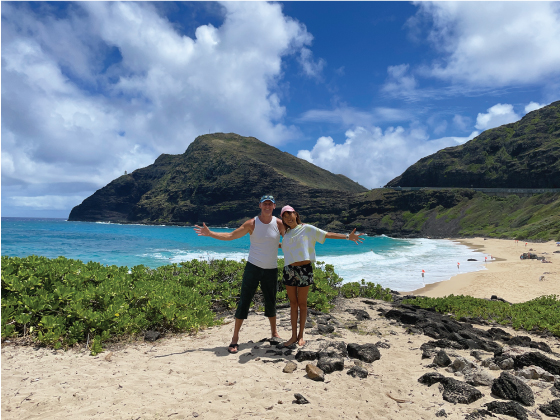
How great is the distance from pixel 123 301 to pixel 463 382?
4859 millimetres

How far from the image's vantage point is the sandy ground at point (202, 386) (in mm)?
3100

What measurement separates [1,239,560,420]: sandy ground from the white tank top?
53.1 inches

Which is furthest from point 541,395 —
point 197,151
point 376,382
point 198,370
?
point 197,151

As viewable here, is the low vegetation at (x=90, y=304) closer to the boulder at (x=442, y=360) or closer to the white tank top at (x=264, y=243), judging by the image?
the white tank top at (x=264, y=243)

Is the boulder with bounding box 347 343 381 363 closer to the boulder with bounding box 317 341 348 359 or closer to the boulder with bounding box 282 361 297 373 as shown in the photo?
the boulder with bounding box 317 341 348 359

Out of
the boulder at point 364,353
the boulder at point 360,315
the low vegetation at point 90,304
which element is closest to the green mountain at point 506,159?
the boulder at point 360,315

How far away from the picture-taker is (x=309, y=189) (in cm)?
14625

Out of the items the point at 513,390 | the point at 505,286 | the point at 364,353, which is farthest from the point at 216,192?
the point at 513,390

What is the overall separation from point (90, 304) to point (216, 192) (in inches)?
6426

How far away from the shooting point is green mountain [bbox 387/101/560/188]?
302 ft

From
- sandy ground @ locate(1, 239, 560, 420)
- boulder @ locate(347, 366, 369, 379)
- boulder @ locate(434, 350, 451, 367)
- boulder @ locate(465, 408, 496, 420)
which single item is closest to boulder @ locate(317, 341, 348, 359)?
sandy ground @ locate(1, 239, 560, 420)

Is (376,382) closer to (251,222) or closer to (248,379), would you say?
(248,379)

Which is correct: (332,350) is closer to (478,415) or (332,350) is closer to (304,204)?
(478,415)

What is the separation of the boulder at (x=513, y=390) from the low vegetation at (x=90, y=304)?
382 centimetres
